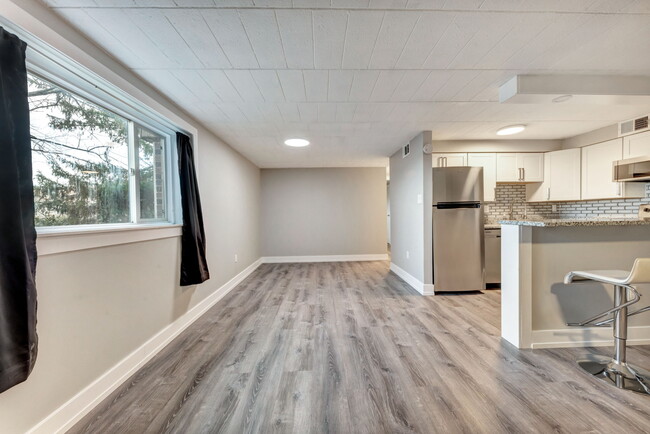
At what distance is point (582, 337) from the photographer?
7.46 feet

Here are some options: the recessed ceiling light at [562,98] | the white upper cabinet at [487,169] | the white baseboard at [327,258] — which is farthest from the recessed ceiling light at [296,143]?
the white baseboard at [327,258]

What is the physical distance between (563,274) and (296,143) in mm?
3525

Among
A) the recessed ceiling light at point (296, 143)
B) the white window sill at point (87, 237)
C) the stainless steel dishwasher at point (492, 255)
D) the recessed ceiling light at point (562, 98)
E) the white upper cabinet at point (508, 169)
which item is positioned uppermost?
the recessed ceiling light at point (296, 143)

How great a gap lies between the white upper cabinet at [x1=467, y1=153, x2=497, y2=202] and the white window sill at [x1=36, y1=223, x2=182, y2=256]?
4367 mm

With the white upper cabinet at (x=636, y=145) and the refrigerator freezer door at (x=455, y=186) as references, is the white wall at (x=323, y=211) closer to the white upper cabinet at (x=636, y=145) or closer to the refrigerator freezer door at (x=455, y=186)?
the refrigerator freezer door at (x=455, y=186)

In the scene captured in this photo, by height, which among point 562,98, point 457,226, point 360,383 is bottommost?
point 360,383

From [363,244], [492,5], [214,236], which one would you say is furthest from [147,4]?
[363,244]

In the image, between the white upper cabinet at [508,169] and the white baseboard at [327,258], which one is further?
the white baseboard at [327,258]

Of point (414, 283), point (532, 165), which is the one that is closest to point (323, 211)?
point (414, 283)

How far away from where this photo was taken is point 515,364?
2.00 meters

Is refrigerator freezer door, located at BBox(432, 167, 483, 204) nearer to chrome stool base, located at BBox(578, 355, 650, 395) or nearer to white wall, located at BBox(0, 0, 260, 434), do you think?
chrome stool base, located at BBox(578, 355, 650, 395)

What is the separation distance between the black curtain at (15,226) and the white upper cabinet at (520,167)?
5114mm

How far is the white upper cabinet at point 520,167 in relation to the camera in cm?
416

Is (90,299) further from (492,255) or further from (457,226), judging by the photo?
(492,255)
